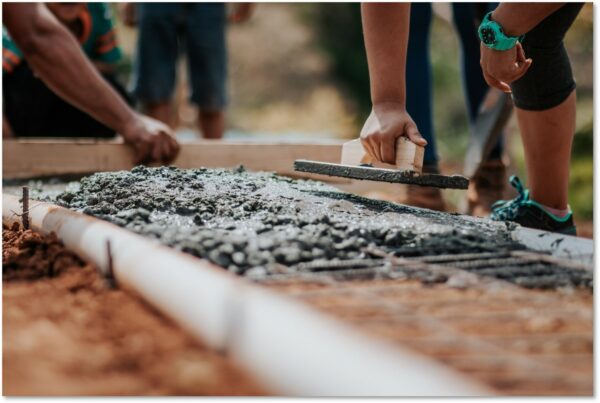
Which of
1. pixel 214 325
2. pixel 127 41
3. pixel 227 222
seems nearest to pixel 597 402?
pixel 214 325

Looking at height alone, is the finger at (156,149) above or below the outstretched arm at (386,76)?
below

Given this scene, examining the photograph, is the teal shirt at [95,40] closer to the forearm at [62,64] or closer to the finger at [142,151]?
the forearm at [62,64]

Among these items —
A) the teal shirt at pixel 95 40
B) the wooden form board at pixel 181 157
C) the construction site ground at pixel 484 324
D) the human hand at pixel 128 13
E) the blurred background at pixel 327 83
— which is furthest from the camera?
the blurred background at pixel 327 83

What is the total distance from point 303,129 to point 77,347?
994 cm

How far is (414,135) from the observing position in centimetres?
192

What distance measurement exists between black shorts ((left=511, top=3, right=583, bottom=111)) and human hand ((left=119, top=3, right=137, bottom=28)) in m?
2.99

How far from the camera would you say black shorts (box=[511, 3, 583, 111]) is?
2.08 meters

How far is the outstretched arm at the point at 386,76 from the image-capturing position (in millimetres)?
1976

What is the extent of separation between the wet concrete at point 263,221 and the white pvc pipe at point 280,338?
19 centimetres


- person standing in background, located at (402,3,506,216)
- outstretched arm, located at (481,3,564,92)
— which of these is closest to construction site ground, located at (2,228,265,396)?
outstretched arm, located at (481,3,564,92)

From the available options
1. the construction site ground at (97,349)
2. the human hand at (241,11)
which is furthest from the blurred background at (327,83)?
the construction site ground at (97,349)

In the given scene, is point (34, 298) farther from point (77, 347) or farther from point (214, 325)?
point (214, 325)

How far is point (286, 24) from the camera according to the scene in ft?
57.3

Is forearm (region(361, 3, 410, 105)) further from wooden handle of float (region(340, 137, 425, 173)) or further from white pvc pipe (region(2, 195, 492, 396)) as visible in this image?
white pvc pipe (region(2, 195, 492, 396))
